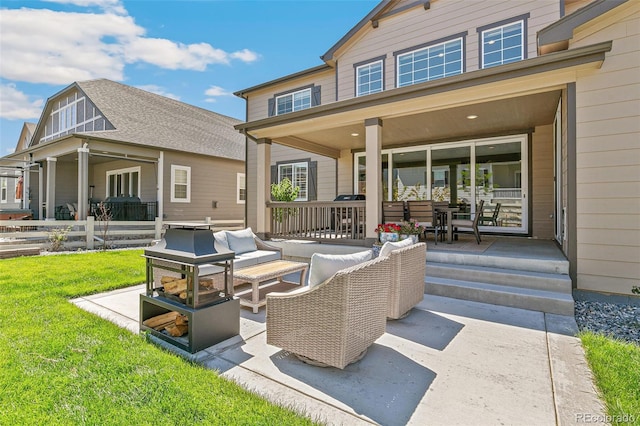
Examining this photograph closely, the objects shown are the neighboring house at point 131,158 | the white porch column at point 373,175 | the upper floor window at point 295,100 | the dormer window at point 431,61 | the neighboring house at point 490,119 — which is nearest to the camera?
the neighboring house at point 490,119

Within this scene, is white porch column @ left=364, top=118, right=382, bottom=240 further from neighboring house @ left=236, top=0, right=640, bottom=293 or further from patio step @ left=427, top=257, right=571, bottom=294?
patio step @ left=427, top=257, right=571, bottom=294

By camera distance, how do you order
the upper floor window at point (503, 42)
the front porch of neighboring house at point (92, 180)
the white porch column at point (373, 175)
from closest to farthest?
the white porch column at point (373, 175) → the upper floor window at point (503, 42) → the front porch of neighboring house at point (92, 180)

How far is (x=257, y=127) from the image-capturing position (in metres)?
7.23

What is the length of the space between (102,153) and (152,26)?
469 centimetres

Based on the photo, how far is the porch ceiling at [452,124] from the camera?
573cm

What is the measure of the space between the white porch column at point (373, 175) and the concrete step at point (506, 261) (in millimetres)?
1161

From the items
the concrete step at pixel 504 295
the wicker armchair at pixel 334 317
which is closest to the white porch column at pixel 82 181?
the wicker armchair at pixel 334 317

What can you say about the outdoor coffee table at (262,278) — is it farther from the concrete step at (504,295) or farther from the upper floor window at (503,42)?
the upper floor window at (503,42)

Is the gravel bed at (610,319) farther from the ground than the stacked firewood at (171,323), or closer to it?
closer to it

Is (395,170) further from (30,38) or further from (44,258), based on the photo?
(30,38)

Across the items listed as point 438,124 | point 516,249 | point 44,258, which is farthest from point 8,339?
point 438,124

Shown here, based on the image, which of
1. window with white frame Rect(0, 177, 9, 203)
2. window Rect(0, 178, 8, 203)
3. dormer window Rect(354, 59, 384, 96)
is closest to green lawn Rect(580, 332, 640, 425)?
dormer window Rect(354, 59, 384, 96)

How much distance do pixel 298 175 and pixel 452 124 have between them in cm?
549

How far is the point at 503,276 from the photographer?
4461 millimetres
